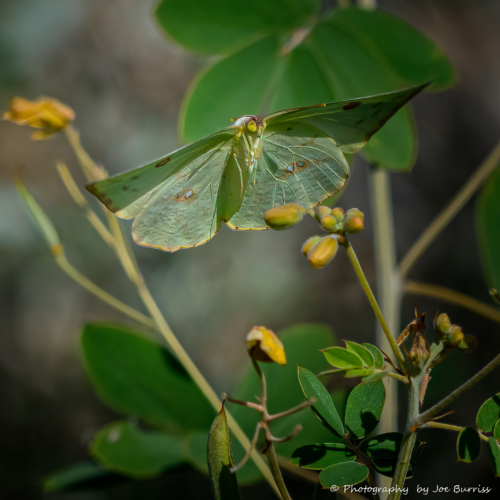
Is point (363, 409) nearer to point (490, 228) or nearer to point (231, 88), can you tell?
point (490, 228)

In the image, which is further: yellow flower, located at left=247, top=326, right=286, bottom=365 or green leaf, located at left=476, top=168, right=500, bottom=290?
green leaf, located at left=476, top=168, right=500, bottom=290

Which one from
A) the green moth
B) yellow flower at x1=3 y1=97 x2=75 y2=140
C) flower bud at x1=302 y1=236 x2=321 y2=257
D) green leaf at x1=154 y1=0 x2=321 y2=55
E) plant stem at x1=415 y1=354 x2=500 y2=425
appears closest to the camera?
plant stem at x1=415 y1=354 x2=500 y2=425


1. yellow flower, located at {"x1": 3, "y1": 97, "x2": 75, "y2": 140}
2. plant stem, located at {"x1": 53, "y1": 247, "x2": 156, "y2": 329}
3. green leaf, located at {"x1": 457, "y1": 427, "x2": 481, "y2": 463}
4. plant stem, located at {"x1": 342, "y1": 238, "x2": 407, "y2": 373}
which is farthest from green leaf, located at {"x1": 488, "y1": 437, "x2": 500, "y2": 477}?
yellow flower, located at {"x1": 3, "y1": 97, "x2": 75, "y2": 140}

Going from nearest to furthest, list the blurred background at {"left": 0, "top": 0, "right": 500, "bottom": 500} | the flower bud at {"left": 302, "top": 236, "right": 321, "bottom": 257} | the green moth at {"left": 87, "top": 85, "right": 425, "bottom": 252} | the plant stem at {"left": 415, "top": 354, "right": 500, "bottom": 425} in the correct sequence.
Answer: the plant stem at {"left": 415, "top": 354, "right": 500, "bottom": 425} < the flower bud at {"left": 302, "top": 236, "right": 321, "bottom": 257} < the green moth at {"left": 87, "top": 85, "right": 425, "bottom": 252} < the blurred background at {"left": 0, "top": 0, "right": 500, "bottom": 500}

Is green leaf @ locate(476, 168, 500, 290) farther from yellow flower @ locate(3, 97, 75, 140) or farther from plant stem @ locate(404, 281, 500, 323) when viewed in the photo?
yellow flower @ locate(3, 97, 75, 140)

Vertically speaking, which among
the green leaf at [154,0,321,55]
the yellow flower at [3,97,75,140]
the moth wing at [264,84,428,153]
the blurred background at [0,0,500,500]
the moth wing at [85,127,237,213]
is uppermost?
the green leaf at [154,0,321,55]

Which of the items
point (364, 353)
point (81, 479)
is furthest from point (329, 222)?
point (81, 479)

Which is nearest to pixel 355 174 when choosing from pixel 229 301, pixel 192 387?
pixel 229 301
